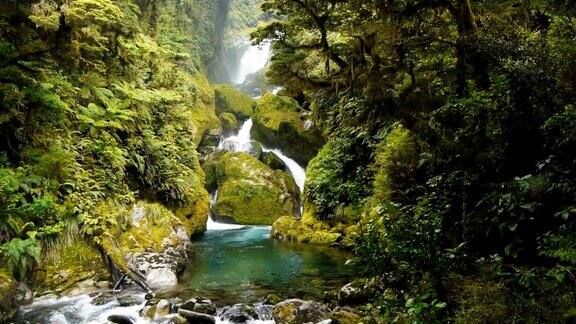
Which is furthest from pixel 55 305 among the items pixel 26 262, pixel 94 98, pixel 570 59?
pixel 570 59

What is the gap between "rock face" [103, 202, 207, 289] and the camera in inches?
362

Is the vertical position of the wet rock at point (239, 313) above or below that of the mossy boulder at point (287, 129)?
below

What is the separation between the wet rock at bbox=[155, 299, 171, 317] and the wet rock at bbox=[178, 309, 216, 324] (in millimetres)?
387

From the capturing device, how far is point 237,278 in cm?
973

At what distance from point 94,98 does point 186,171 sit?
167 inches

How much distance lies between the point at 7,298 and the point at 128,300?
Answer: 1923mm

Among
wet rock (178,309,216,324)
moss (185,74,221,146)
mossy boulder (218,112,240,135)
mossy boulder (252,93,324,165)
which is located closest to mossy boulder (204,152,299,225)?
mossy boulder (252,93,324,165)

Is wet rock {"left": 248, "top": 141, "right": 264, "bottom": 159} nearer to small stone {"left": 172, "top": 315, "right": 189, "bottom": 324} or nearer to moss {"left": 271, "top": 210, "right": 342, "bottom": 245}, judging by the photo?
moss {"left": 271, "top": 210, "right": 342, "bottom": 245}

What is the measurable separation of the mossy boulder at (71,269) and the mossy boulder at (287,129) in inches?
513

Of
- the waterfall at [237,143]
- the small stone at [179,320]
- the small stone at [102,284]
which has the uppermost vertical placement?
the waterfall at [237,143]

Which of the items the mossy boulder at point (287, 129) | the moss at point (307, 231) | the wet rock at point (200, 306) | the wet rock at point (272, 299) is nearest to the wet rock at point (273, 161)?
the mossy boulder at point (287, 129)

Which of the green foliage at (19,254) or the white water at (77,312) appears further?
the green foliage at (19,254)

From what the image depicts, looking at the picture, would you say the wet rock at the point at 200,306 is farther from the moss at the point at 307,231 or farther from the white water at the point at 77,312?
the moss at the point at 307,231

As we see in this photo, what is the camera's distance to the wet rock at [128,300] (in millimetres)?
7598
